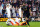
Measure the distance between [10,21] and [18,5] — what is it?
0.79 meters

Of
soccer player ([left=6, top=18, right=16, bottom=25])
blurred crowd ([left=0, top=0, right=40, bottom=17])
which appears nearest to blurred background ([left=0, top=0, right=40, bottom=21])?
blurred crowd ([left=0, top=0, right=40, bottom=17])

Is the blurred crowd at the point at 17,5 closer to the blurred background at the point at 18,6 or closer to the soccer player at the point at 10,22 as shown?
the blurred background at the point at 18,6

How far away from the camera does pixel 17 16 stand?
4043 millimetres

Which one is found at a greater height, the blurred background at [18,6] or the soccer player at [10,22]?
the blurred background at [18,6]

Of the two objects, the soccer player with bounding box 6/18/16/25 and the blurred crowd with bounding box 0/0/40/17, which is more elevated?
the blurred crowd with bounding box 0/0/40/17

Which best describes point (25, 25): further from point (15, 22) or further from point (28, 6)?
point (28, 6)

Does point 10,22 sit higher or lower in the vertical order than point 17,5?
lower

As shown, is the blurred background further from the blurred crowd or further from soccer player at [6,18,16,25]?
soccer player at [6,18,16,25]

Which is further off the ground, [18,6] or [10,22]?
[18,6]

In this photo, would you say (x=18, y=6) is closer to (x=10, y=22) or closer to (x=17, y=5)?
(x=17, y=5)

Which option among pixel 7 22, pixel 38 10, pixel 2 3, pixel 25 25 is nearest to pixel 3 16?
pixel 7 22

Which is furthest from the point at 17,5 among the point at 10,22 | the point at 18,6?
the point at 10,22

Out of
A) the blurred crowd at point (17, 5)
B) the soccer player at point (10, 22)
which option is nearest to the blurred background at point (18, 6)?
the blurred crowd at point (17, 5)

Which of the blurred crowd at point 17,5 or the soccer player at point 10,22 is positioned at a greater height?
the blurred crowd at point 17,5
